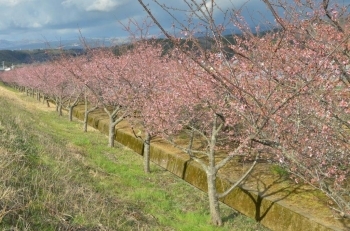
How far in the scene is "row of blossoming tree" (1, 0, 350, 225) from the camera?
391cm

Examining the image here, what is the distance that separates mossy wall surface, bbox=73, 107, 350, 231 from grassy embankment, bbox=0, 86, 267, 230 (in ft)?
1.50

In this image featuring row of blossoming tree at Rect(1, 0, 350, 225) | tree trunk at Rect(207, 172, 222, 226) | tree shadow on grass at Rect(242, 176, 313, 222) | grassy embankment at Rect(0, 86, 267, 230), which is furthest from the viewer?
tree shadow on grass at Rect(242, 176, 313, 222)

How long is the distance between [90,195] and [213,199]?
3.63 meters

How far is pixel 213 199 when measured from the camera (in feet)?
34.5

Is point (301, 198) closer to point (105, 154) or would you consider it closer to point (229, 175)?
point (229, 175)

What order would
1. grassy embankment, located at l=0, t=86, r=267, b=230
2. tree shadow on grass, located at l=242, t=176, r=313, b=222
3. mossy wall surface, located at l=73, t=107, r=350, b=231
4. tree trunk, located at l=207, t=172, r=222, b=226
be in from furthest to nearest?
tree shadow on grass, located at l=242, t=176, r=313, b=222, tree trunk, located at l=207, t=172, r=222, b=226, mossy wall surface, located at l=73, t=107, r=350, b=231, grassy embankment, located at l=0, t=86, r=267, b=230

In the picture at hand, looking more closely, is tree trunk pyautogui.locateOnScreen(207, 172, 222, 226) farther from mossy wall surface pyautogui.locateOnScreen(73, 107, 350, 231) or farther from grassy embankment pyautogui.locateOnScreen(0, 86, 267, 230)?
mossy wall surface pyautogui.locateOnScreen(73, 107, 350, 231)

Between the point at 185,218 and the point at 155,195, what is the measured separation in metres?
1.88

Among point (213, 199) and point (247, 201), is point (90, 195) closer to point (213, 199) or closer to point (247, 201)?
point (213, 199)

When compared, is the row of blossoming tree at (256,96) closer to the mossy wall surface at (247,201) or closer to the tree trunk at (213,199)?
the tree trunk at (213,199)

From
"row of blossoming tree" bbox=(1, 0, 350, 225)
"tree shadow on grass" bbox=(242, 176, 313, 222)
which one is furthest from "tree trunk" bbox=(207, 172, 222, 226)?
"tree shadow on grass" bbox=(242, 176, 313, 222)

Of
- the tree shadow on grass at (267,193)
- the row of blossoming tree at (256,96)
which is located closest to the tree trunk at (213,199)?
the row of blossoming tree at (256,96)

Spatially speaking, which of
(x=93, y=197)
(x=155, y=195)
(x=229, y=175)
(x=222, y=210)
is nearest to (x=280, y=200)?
(x=222, y=210)

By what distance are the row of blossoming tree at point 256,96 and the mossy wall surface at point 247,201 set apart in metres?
0.88
